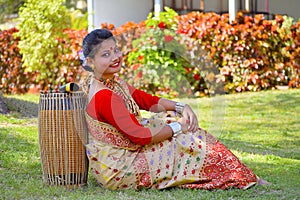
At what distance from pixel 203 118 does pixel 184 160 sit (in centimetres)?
83

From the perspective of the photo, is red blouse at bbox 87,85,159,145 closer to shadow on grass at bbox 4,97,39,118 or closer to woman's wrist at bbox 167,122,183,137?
woman's wrist at bbox 167,122,183,137

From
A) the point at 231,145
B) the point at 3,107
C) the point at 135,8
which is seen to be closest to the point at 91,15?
the point at 135,8

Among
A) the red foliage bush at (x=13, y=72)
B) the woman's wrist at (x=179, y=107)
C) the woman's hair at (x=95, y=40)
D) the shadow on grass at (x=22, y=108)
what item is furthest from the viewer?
the red foliage bush at (x=13, y=72)

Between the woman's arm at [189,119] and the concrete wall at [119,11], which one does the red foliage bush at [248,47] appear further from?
the woman's arm at [189,119]

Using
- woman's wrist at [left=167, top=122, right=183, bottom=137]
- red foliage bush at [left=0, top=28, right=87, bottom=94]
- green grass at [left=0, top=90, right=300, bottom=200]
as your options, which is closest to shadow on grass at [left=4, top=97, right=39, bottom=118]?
green grass at [left=0, top=90, right=300, bottom=200]

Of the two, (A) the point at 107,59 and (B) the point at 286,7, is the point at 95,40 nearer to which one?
(A) the point at 107,59

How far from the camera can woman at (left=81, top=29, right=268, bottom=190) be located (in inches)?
193

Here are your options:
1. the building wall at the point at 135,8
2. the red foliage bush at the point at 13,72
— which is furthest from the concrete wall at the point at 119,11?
the red foliage bush at the point at 13,72

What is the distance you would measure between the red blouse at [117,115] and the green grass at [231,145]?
448 millimetres

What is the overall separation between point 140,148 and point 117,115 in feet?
1.15

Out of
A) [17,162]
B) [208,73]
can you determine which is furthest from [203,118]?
[17,162]

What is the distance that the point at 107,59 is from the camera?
4887 millimetres

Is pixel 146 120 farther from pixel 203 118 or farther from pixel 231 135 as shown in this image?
pixel 231 135

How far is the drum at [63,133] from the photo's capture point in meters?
5.08
